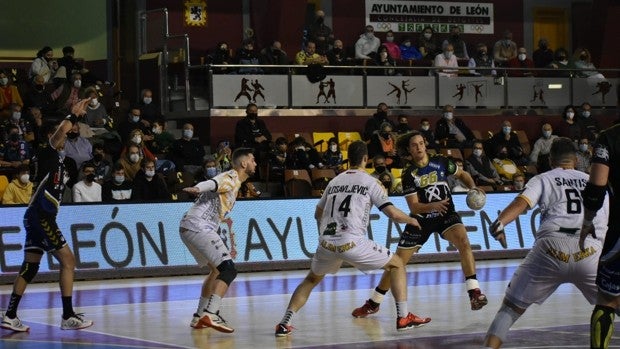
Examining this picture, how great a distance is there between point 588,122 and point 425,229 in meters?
18.8

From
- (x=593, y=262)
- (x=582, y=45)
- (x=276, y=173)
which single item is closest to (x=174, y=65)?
(x=276, y=173)

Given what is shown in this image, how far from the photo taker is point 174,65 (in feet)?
96.6

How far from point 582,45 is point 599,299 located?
103ft

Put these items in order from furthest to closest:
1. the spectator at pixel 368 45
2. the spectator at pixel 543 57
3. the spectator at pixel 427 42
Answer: the spectator at pixel 543 57 → the spectator at pixel 427 42 → the spectator at pixel 368 45

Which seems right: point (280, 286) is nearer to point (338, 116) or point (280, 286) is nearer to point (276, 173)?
point (276, 173)

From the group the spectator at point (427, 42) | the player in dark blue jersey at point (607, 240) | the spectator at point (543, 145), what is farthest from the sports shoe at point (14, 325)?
the spectator at point (427, 42)

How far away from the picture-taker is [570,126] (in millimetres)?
32500

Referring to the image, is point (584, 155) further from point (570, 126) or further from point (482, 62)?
point (482, 62)

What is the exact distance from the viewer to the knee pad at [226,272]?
13.6 metres

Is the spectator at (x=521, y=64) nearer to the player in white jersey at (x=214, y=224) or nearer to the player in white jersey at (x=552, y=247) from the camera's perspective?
the player in white jersey at (x=214, y=224)

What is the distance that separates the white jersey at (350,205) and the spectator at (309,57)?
1751cm

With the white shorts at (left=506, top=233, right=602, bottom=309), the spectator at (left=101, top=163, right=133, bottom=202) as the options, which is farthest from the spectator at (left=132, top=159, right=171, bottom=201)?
the white shorts at (left=506, top=233, right=602, bottom=309)

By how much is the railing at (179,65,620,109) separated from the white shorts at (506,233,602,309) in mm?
19282

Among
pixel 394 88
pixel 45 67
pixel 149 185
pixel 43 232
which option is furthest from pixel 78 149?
pixel 43 232
